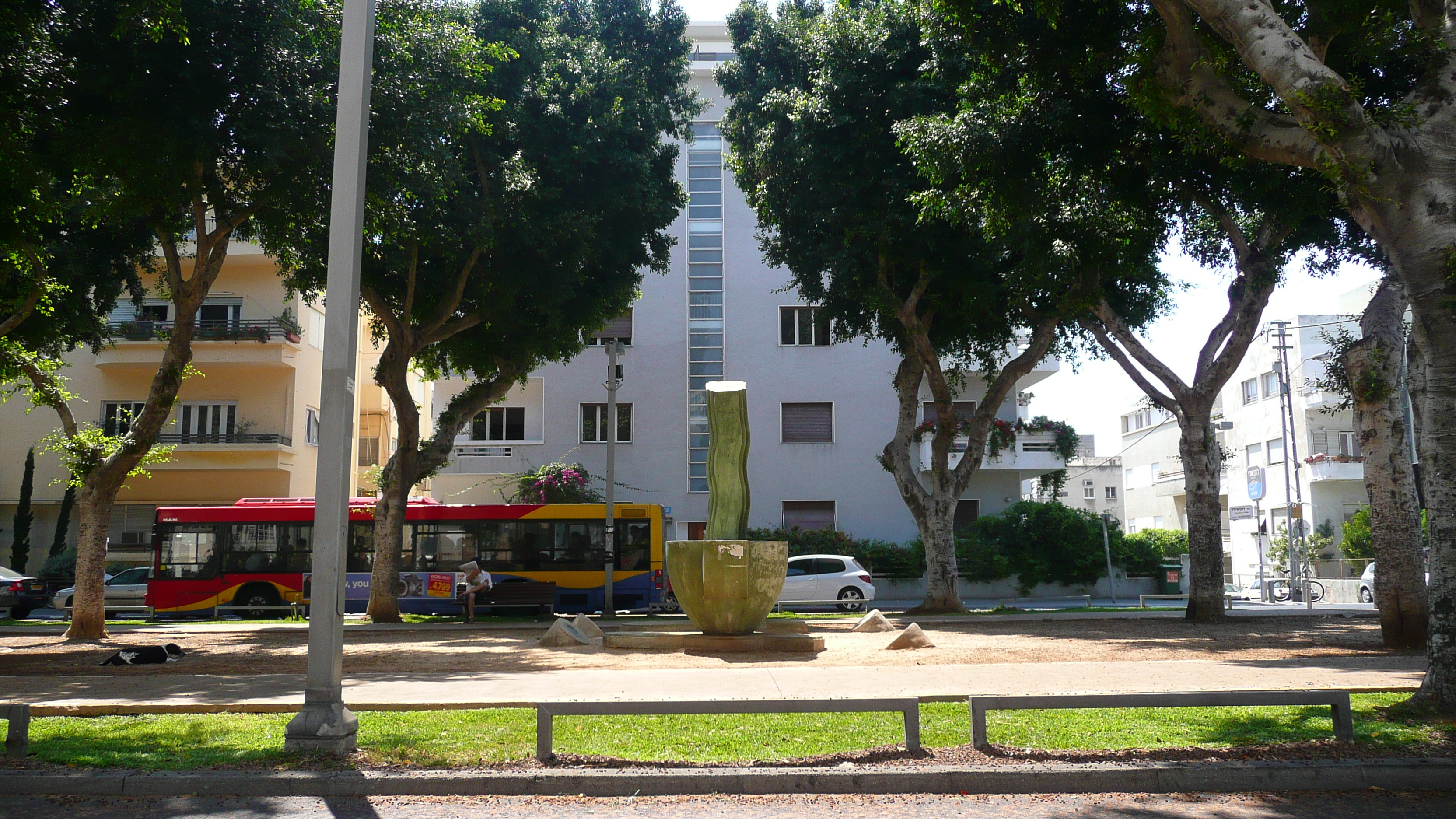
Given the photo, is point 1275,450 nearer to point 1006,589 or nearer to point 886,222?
point 1006,589

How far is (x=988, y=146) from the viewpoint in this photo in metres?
14.7

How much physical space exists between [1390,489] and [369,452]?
42.4 meters

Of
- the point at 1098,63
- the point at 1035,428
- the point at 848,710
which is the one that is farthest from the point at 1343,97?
the point at 1035,428

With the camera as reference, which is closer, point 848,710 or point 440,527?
point 848,710

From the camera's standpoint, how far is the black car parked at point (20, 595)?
82.9 ft

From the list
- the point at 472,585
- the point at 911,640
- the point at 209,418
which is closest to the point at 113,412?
the point at 209,418

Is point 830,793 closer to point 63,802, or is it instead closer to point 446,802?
point 446,802

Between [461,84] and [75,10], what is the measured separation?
19.2ft

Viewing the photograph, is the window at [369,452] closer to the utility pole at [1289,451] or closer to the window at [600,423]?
the window at [600,423]

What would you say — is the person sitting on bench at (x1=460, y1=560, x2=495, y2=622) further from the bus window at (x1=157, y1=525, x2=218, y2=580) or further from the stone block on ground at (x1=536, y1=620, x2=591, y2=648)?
the bus window at (x1=157, y1=525, x2=218, y2=580)

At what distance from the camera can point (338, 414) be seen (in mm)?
Answer: 6840

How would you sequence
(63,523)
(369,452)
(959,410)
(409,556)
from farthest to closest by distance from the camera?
1. (369,452)
2. (959,410)
3. (63,523)
4. (409,556)

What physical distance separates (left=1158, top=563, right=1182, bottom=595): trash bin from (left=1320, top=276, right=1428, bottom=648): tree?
1815 centimetres

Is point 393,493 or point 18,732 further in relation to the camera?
point 393,493
